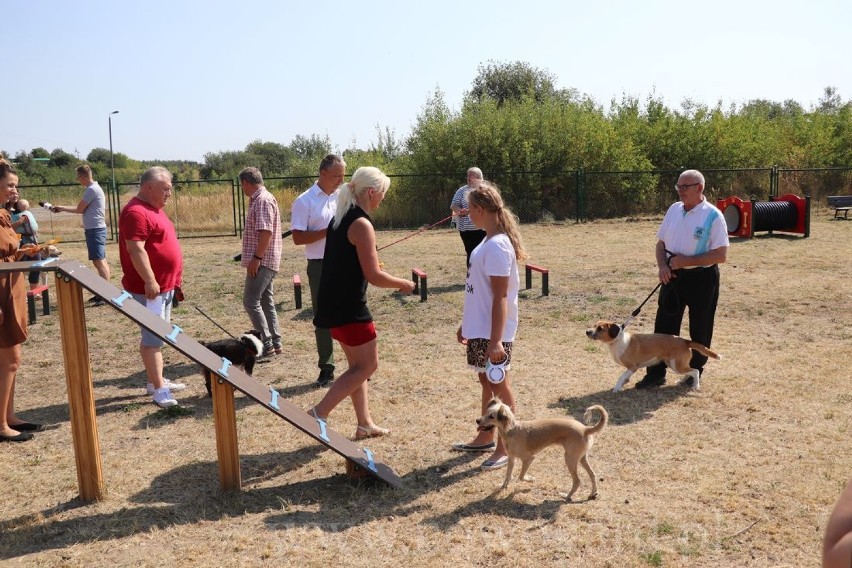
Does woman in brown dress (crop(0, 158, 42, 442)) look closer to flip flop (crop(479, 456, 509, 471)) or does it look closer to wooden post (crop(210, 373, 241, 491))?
wooden post (crop(210, 373, 241, 491))

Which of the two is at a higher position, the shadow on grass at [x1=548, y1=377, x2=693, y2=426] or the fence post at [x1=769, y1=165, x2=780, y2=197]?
the fence post at [x1=769, y1=165, x2=780, y2=197]

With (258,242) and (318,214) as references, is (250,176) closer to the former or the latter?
(258,242)

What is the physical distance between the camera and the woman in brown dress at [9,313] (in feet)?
15.7

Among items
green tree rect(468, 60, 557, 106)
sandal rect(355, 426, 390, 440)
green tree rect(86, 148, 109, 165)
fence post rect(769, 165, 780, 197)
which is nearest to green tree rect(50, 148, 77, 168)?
green tree rect(86, 148, 109, 165)

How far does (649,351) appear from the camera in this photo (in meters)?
6.12

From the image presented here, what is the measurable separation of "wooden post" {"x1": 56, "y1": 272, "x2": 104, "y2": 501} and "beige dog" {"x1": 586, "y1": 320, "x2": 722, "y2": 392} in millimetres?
3971

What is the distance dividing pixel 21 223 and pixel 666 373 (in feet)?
27.5

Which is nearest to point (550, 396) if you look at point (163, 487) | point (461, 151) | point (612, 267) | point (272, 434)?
point (272, 434)

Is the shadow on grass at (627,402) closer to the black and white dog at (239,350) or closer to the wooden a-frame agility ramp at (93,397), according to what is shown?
the wooden a-frame agility ramp at (93,397)

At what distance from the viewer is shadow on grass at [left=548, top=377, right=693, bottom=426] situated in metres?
5.57

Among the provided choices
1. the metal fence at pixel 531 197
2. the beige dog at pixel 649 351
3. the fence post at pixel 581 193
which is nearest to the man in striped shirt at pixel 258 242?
the beige dog at pixel 649 351

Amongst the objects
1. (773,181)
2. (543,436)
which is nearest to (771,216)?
(773,181)

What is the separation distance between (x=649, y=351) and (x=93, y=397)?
421 centimetres

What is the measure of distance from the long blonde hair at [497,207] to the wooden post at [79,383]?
7.23 feet
